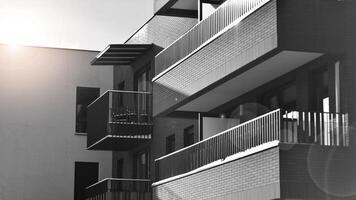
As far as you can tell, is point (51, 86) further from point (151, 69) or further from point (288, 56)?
point (288, 56)

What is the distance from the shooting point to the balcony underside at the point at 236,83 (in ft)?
66.8

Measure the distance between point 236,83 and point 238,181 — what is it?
3565 mm

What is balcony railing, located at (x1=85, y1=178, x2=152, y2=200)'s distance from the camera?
32188 millimetres

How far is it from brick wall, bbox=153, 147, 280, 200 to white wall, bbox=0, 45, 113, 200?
14208mm

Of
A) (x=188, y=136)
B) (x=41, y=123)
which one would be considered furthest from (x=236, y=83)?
(x=41, y=123)

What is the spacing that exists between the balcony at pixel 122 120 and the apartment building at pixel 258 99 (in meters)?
1.34

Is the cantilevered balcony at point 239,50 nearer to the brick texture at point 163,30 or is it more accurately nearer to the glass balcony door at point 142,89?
the brick texture at point 163,30

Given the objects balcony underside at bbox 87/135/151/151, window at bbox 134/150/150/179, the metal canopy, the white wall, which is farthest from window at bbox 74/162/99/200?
the metal canopy

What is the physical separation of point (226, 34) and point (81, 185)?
731 inches

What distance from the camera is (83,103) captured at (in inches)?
1564

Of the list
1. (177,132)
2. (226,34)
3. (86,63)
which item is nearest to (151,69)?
(177,132)

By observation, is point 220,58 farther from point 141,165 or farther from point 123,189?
point 141,165

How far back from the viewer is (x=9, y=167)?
38562mm

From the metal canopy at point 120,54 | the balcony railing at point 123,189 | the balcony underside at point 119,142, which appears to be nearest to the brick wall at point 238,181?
the balcony railing at point 123,189
